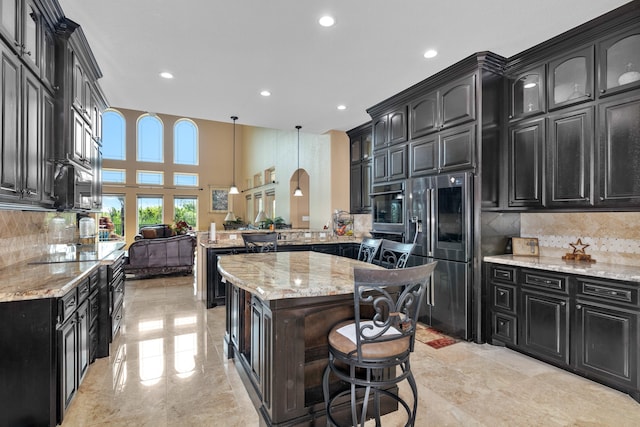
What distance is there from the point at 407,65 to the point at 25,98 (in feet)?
10.6

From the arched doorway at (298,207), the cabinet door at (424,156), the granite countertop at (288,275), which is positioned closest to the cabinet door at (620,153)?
the cabinet door at (424,156)

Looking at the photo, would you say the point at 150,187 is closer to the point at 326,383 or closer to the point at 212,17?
the point at 212,17

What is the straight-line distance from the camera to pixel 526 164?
316cm

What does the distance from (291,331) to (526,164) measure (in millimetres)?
2841

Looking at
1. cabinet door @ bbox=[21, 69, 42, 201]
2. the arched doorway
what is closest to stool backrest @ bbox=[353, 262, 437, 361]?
cabinet door @ bbox=[21, 69, 42, 201]

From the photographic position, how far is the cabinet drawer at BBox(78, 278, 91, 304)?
7.35 feet

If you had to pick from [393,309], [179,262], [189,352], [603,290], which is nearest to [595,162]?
[603,290]

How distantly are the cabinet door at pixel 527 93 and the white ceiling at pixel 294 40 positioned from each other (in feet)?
0.88

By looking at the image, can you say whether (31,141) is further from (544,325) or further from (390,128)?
(544,325)

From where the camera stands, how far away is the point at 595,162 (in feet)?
8.73

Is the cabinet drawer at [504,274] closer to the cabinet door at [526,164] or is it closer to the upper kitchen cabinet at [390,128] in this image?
the cabinet door at [526,164]

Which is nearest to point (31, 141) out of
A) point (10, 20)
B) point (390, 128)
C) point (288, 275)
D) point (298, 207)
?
point (10, 20)

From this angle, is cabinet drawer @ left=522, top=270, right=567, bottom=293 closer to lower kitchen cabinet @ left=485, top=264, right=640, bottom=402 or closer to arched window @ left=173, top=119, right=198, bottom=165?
lower kitchen cabinet @ left=485, top=264, right=640, bottom=402

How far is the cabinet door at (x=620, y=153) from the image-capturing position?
2.43 m
